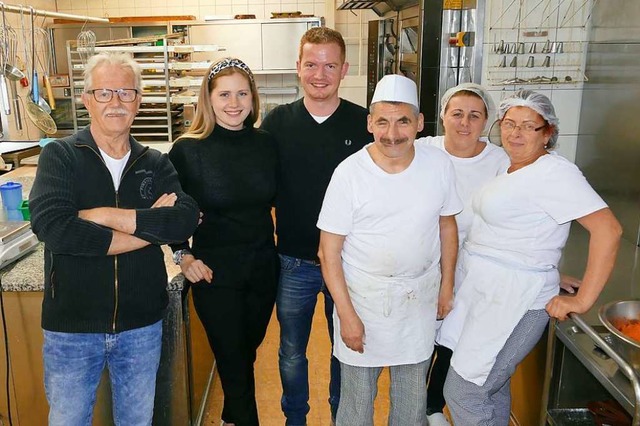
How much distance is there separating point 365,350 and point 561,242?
635 mm

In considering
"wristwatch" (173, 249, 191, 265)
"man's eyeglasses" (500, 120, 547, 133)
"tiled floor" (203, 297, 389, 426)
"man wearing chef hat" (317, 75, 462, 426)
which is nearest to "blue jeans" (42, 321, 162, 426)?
"wristwatch" (173, 249, 191, 265)

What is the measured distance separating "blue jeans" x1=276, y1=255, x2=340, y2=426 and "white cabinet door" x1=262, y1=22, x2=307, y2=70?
3609 mm

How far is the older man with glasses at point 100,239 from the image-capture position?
4.46 ft

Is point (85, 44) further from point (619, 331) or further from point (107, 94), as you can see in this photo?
point (619, 331)

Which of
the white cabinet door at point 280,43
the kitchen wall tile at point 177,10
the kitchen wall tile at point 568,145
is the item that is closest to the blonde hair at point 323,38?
the kitchen wall tile at point 568,145

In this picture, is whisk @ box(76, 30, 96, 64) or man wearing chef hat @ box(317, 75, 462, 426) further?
whisk @ box(76, 30, 96, 64)

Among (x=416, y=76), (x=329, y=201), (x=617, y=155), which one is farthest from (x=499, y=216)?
(x=416, y=76)

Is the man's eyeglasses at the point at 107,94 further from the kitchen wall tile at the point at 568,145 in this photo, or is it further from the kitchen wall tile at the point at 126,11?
the kitchen wall tile at the point at 126,11

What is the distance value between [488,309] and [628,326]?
358 mm

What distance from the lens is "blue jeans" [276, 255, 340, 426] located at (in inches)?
73.4

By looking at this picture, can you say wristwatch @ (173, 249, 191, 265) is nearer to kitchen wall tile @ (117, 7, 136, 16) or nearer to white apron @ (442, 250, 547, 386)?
white apron @ (442, 250, 547, 386)

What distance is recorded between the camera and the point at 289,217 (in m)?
1.85

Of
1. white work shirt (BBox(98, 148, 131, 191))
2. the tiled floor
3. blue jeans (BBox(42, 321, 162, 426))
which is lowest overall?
the tiled floor

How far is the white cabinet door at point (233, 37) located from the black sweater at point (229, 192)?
3605mm
